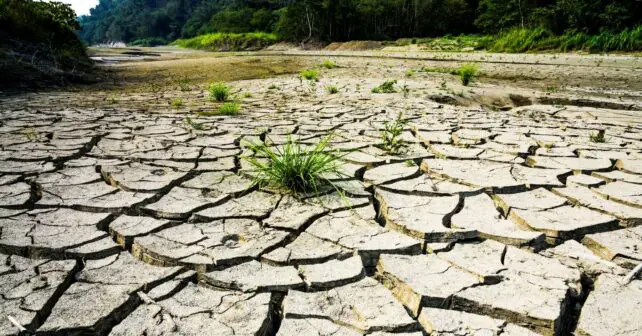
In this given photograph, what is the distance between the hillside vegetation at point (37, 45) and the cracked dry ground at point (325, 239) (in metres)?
3.88

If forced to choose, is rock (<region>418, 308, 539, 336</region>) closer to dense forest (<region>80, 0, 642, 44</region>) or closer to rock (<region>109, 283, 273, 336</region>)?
rock (<region>109, 283, 273, 336</region>)

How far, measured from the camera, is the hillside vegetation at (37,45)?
6203 millimetres

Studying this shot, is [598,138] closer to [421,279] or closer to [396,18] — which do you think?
[421,279]

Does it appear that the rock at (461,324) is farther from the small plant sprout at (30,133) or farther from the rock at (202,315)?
the small plant sprout at (30,133)

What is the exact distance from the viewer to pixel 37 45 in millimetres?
7348

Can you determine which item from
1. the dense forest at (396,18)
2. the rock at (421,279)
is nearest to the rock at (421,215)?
the rock at (421,279)

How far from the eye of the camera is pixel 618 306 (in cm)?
124

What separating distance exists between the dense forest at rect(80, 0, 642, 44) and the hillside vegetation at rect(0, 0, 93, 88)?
15047 millimetres

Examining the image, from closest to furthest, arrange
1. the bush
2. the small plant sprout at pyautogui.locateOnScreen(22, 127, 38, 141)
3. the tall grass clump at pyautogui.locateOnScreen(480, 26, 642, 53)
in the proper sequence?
1. the small plant sprout at pyautogui.locateOnScreen(22, 127, 38, 141)
2. the tall grass clump at pyautogui.locateOnScreen(480, 26, 642, 53)
3. the bush

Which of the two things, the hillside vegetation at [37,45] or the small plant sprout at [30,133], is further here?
the hillside vegetation at [37,45]

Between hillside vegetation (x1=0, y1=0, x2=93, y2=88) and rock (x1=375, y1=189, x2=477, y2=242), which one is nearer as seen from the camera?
rock (x1=375, y1=189, x2=477, y2=242)

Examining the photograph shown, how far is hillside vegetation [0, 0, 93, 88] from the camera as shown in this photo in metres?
6.20

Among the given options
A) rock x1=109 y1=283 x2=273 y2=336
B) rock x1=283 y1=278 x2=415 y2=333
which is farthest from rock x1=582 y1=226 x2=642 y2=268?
rock x1=109 y1=283 x2=273 y2=336

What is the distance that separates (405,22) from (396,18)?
87cm
